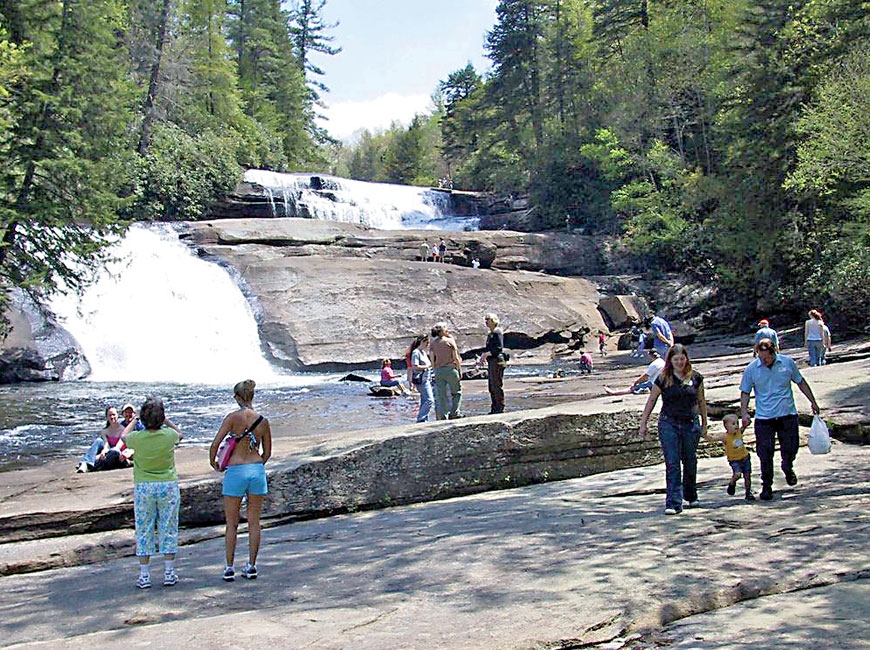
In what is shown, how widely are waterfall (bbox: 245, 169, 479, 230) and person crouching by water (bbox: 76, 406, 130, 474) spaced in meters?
30.0

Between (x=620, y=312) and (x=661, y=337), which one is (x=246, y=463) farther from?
(x=620, y=312)

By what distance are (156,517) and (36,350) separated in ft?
64.4

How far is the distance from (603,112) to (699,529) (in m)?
43.9

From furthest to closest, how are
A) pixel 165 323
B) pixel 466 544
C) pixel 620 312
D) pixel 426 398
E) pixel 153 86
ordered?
pixel 153 86
pixel 620 312
pixel 165 323
pixel 426 398
pixel 466 544

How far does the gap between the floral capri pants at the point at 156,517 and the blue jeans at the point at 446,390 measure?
6394 millimetres

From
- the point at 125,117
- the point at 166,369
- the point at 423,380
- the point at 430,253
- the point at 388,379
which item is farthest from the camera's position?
the point at 430,253

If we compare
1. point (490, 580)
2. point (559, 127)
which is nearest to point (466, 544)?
point (490, 580)

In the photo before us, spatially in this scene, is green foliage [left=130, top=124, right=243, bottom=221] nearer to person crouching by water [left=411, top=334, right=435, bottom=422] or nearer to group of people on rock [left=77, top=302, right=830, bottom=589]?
person crouching by water [left=411, top=334, right=435, bottom=422]

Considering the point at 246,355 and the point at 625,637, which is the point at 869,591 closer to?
the point at 625,637

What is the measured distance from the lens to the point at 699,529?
660cm

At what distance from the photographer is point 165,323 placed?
26.8m

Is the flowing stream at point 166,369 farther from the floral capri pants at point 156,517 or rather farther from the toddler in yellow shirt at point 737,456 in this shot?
the toddler in yellow shirt at point 737,456

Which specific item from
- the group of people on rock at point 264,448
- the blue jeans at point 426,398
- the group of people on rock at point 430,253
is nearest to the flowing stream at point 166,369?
the blue jeans at point 426,398

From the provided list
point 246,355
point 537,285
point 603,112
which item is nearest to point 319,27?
point 603,112
